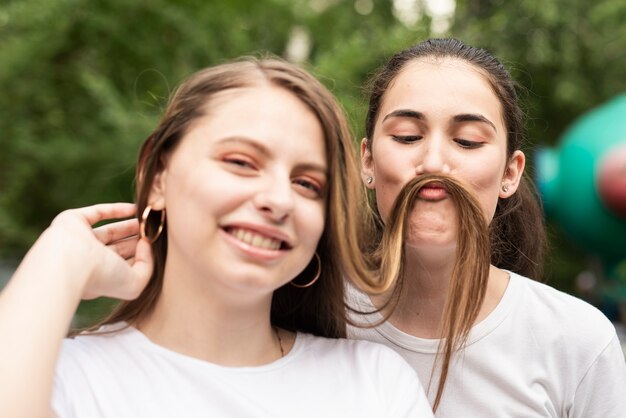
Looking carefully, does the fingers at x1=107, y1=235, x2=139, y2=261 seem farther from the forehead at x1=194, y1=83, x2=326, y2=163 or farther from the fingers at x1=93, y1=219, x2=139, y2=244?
the forehead at x1=194, y1=83, x2=326, y2=163

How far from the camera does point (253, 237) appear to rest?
1.64 m

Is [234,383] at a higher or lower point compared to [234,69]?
lower

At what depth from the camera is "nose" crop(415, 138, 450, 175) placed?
2006 millimetres

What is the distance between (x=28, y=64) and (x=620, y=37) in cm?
769

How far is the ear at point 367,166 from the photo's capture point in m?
2.29

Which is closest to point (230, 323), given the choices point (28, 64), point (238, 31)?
point (28, 64)

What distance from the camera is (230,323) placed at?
5.82ft

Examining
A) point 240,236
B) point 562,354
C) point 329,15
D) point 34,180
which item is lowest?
point 34,180

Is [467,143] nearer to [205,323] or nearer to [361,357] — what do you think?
[361,357]

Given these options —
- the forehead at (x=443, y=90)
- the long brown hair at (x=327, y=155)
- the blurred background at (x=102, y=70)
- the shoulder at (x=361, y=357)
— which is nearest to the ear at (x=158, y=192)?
the long brown hair at (x=327, y=155)

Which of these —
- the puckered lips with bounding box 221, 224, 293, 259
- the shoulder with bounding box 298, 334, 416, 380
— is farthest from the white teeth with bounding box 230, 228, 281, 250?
the shoulder with bounding box 298, 334, 416, 380

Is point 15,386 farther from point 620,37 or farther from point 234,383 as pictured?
point 620,37

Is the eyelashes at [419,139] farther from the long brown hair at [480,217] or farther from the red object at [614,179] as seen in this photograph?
the red object at [614,179]

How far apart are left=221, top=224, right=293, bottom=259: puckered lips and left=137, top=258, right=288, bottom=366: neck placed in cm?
12
